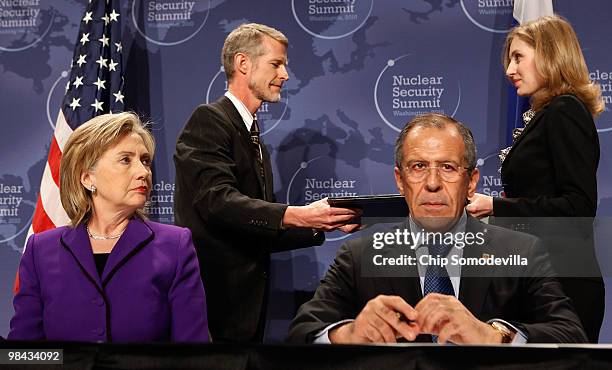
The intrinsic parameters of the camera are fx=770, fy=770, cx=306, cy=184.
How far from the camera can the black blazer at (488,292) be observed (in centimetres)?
138

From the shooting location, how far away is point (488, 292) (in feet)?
4.66

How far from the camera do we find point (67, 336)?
192cm

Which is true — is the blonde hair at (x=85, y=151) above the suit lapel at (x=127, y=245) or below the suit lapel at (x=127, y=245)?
above

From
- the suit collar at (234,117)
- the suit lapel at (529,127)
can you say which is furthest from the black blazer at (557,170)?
the suit collar at (234,117)

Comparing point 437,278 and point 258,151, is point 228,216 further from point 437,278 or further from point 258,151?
point 437,278

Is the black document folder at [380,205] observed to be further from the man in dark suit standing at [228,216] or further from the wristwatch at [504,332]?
the man in dark suit standing at [228,216]

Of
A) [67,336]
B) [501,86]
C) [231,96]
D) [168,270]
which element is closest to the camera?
[67,336]

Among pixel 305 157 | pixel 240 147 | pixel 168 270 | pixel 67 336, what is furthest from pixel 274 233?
pixel 305 157

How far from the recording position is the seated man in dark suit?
52.5 inches

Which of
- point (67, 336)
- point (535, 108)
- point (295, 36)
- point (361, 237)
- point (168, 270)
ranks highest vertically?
point (295, 36)

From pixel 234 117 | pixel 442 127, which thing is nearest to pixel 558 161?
pixel 442 127

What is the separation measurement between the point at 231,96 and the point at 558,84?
134cm

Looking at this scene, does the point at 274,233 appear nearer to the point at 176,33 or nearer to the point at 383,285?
the point at 383,285

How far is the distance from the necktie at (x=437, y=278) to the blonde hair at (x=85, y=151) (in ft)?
3.86
